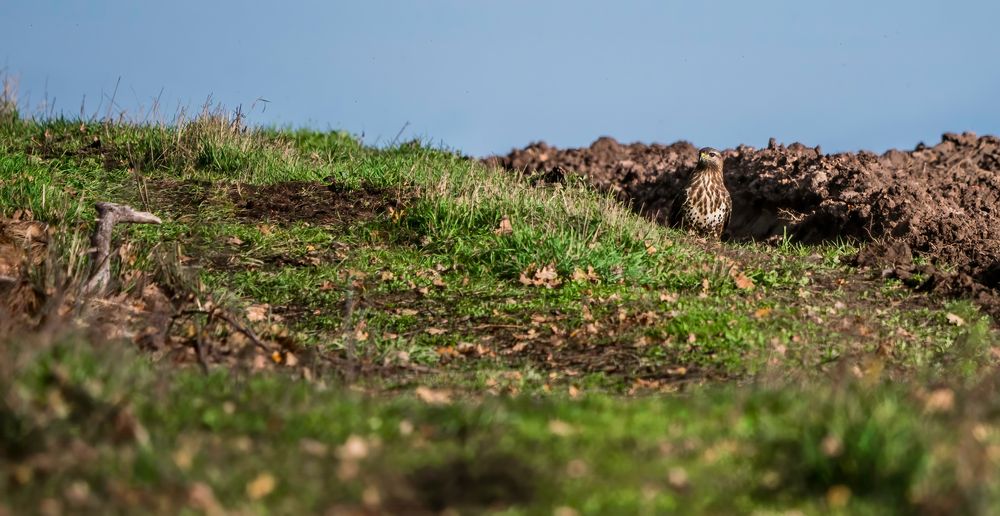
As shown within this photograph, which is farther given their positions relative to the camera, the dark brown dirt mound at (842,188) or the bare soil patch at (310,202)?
the dark brown dirt mound at (842,188)

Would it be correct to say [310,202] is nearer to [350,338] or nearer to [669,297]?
[669,297]

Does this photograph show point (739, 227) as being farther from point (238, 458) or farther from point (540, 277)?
point (238, 458)

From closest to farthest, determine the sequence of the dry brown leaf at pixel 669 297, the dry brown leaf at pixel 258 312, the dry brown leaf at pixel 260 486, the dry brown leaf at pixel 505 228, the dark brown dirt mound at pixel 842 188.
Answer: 1. the dry brown leaf at pixel 260 486
2. the dry brown leaf at pixel 258 312
3. the dry brown leaf at pixel 669 297
4. the dry brown leaf at pixel 505 228
5. the dark brown dirt mound at pixel 842 188

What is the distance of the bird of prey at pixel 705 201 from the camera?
52.3 feet

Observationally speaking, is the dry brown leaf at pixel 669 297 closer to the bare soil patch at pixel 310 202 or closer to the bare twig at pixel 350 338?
the bare twig at pixel 350 338

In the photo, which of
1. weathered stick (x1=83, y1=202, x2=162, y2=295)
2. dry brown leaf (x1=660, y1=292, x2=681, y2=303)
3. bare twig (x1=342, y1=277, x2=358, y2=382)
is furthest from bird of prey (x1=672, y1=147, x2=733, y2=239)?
weathered stick (x1=83, y1=202, x2=162, y2=295)

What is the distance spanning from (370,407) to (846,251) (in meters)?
9.78

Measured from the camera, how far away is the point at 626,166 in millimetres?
21344

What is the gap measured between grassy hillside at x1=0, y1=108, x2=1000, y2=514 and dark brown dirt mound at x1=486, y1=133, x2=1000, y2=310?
1628 millimetres

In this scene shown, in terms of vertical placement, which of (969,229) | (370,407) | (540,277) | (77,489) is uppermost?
(969,229)

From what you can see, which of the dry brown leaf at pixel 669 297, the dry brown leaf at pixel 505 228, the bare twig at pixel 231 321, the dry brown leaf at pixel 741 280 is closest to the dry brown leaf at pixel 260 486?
the bare twig at pixel 231 321

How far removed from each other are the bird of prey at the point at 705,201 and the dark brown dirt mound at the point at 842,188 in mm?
953

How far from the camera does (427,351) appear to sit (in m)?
10.4

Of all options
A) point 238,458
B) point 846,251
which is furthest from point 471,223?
point 238,458
